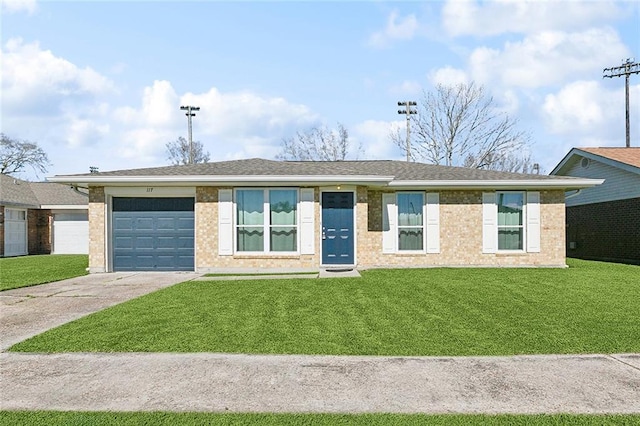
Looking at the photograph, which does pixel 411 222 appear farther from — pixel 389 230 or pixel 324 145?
pixel 324 145

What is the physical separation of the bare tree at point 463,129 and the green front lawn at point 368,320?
24110mm

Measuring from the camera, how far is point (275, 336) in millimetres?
5504

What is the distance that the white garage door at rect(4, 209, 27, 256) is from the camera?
69.2ft

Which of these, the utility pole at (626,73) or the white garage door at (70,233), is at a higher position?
the utility pole at (626,73)

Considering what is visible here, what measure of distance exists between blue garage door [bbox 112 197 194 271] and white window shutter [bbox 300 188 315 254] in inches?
141

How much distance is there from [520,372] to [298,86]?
44.5 ft

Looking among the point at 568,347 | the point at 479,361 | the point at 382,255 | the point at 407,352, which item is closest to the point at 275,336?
the point at 407,352

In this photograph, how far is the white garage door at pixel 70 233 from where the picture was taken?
75.8ft

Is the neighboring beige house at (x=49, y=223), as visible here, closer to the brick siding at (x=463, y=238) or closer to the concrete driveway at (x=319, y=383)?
the brick siding at (x=463, y=238)

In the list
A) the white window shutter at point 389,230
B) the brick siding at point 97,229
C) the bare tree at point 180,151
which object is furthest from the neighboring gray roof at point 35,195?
the bare tree at point 180,151

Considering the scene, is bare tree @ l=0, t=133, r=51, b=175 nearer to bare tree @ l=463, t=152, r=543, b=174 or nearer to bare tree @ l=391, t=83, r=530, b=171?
bare tree @ l=391, t=83, r=530, b=171

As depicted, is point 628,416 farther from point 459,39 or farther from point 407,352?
point 459,39

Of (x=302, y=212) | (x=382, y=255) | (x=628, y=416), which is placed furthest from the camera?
(x=382, y=255)

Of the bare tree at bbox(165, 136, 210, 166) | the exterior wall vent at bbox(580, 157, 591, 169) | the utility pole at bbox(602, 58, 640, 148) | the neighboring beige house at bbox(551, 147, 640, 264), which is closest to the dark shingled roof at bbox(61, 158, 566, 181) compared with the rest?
the neighboring beige house at bbox(551, 147, 640, 264)
